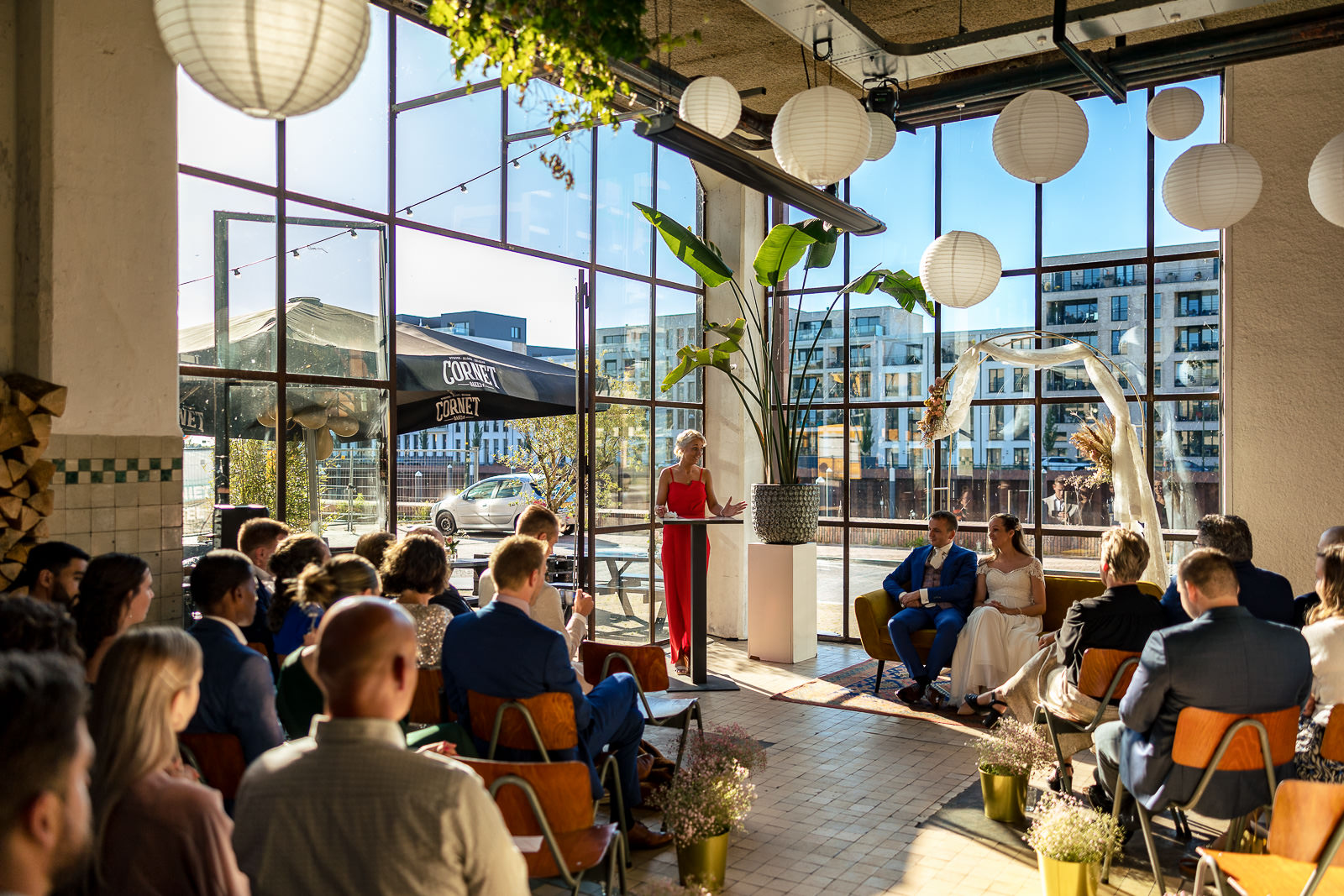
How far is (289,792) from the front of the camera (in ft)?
5.46

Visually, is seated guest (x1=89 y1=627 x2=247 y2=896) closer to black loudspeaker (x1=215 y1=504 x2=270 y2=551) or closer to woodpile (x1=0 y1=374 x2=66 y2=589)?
woodpile (x1=0 y1=374 x2=66 y2=589)

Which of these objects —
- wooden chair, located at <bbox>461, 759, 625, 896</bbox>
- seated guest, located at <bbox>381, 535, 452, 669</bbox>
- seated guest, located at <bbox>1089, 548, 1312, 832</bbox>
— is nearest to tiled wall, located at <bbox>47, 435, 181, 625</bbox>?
seated guest, located at <bbox>381, 535, 452, 669</bbox>

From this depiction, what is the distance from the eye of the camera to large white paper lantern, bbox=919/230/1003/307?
6223mm

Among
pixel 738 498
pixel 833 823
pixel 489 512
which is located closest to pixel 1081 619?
pixel 833 823

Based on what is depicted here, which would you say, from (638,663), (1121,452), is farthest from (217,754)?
(1121,452)

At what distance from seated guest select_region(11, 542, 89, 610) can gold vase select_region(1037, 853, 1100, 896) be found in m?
3.62

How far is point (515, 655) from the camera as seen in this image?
336cm

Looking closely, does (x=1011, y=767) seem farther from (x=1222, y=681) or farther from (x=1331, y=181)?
(x=1331, y=181)

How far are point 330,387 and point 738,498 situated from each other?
4432 millimetres

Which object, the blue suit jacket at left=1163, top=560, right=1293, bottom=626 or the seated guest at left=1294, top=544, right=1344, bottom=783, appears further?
the blue suit jacket at left=1163, top=560, right=1293, bottom=626

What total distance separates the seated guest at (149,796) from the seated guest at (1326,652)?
11.7ft

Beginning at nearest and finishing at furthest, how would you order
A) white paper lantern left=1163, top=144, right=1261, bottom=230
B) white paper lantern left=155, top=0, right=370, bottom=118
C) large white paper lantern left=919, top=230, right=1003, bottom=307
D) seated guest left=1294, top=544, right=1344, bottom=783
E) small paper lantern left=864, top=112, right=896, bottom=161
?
white paper lantern left=155, top=0, right=370, bottom=118, seated guest left=1294, top=544, right=1344, bottom=783, white paper lantern left=1163, top=144, right=1261, bottom=230, small paper lantern left=864, top=112, right=896, bottom=161, large white paper lantern left=919, top=230, right=1003, bottom=307

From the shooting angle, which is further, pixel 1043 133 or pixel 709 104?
pixel 709 104

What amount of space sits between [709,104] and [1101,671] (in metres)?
3.52
